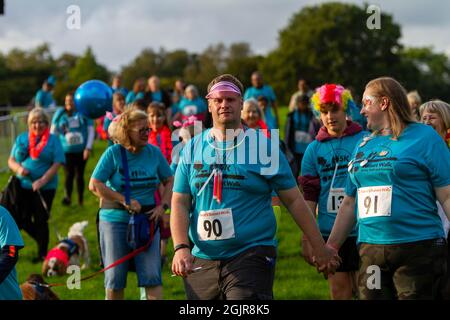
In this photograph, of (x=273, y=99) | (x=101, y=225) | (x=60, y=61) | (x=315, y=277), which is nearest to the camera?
(x=101, y=225)

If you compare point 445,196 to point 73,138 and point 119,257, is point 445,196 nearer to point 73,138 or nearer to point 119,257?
point 119,257

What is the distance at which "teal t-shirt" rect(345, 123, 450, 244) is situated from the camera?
5070mm

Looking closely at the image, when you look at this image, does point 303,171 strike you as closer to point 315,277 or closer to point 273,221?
point 273,221

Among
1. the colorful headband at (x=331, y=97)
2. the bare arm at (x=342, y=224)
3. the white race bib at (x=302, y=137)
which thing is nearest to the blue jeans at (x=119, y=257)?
the colorful headband at (x=331, y=97)

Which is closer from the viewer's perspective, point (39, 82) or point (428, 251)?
point (428, 251)

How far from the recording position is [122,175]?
7.51 m

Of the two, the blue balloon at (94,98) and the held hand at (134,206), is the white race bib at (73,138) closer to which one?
the blue balloon at (94,98)

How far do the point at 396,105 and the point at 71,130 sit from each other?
10.6 metres

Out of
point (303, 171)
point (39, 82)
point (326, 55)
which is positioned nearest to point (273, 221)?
point (303, 171)

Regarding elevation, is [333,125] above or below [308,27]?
below

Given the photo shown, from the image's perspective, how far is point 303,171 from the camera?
701cm

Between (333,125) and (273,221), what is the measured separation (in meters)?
1.75

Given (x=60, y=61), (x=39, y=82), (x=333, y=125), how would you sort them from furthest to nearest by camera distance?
(x=60, y=61), (x=39, y=82), (x=333, y=125)

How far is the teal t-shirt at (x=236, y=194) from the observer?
17.2ft
